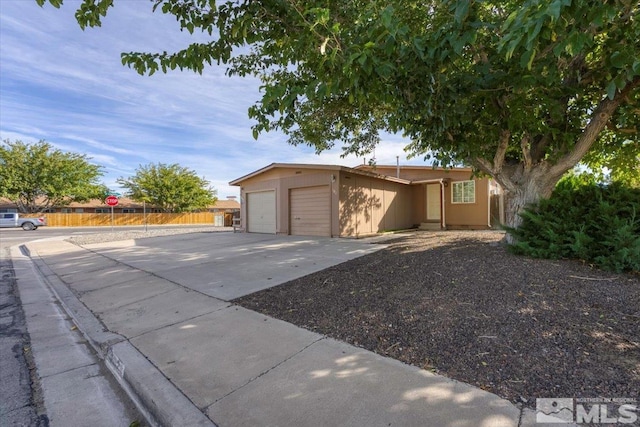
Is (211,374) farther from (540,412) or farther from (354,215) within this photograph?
(354,215)

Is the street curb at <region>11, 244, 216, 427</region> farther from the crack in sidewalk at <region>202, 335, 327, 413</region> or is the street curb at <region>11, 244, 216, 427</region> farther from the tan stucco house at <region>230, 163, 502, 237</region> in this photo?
the tan stucco house at <region>230, 163, 502, 237</region>

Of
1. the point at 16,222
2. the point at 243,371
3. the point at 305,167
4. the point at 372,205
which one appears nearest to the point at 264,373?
the point at 243,371

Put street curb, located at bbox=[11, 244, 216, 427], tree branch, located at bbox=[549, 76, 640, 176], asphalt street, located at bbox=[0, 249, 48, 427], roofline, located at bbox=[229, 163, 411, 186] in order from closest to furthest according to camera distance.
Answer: street curb, located at bbox=[11, 244, 216, 427], asphalt street, located at bbox=[0, 249, 48, 427], tree branch, located at bbox=[549, 76, 640, 176], roofline, located at bbox=[229, 163, 411, 186]

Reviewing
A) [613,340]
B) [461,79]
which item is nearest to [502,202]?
[461,79]

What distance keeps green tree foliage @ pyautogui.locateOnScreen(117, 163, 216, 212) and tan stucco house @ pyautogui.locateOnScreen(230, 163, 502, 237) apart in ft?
76.3

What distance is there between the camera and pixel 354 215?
12.4 meters

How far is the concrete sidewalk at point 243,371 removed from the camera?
2064 millimetres

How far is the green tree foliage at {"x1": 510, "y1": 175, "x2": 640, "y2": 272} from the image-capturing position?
4.26 meters

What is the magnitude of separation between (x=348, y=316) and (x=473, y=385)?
1.60 meters

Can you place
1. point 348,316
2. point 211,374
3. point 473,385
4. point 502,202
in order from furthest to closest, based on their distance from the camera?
point 502,202, point 348,316, point 211,374, point 473,385

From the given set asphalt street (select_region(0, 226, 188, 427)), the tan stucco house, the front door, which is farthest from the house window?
asphalt street (select_region(0, 226, 188, 427))

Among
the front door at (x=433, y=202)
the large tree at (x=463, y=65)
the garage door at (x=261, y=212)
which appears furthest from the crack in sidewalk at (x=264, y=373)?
the front door at (x=433, y=202)

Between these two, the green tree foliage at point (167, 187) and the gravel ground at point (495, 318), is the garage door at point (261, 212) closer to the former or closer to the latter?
the gravel ground at point (495, 318)

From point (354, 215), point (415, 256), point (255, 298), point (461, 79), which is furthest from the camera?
point (354, 215)
